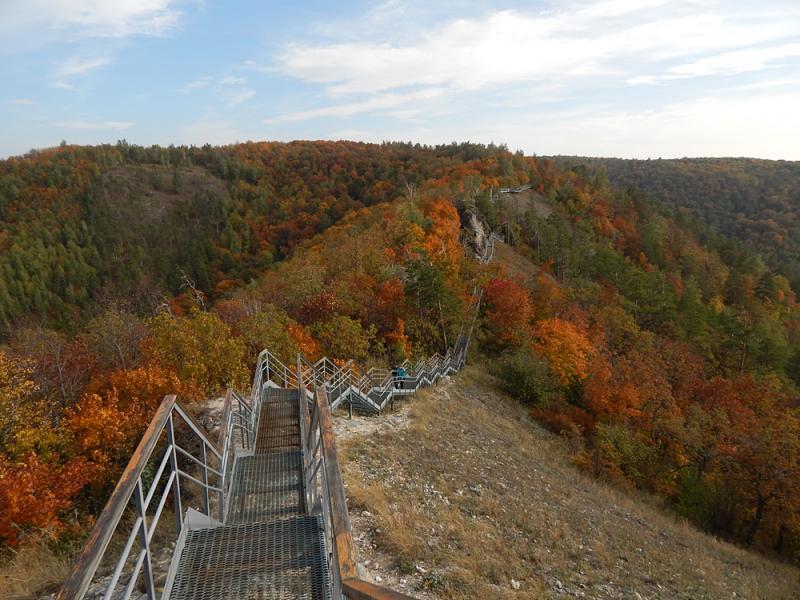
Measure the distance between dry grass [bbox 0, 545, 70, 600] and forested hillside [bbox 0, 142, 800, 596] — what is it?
1744 millimetres

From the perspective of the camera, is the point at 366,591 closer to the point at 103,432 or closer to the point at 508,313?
the point at 103,432

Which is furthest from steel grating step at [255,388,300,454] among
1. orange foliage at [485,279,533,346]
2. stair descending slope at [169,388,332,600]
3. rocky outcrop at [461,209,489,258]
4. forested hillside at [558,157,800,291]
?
forested hillside at [558,157,800,291]

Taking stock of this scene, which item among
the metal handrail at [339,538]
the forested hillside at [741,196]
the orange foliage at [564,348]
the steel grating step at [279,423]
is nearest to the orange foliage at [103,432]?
the steel grating step at [279,423]

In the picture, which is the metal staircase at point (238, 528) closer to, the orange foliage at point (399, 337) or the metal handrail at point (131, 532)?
the metal handrail at point (131, 532)

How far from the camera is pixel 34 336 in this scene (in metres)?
25.1

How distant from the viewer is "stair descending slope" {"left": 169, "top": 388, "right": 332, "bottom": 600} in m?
4.29

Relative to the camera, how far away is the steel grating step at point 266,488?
6.36 meters

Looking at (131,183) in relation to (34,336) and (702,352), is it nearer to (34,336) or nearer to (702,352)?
(34,336)

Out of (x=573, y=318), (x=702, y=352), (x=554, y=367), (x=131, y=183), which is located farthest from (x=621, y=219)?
(x=131, y=183)

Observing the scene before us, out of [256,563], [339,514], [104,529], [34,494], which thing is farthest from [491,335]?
[104,529]

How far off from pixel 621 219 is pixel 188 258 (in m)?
88.5

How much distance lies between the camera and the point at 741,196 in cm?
14475

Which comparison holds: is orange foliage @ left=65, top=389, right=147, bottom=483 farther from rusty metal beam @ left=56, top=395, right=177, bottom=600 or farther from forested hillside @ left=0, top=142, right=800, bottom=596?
rusty metal beam @ left=56, top=395, right=177, bottom=600

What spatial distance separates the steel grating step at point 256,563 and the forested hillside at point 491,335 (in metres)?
6.22
